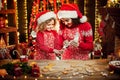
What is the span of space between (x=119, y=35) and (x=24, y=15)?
291 cm

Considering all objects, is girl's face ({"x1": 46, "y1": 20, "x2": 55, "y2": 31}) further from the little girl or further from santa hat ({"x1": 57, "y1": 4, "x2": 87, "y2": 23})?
santa hat ({"x1": 57, "y1": 4, "x2": 87, "y2": 23})

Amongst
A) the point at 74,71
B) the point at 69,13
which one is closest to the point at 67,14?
the point at 69,13

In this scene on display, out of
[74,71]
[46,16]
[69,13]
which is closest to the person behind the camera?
[74,71]

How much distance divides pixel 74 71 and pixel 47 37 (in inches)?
58.3

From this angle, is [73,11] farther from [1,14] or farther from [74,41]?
[1,14]

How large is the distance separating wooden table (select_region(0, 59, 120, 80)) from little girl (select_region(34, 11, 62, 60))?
96 cm

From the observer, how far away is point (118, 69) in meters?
3.20

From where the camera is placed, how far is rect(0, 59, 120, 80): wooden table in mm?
3083

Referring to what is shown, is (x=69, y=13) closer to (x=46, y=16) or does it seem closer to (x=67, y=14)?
(x=67, y=14)

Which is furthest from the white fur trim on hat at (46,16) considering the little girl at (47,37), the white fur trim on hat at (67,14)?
the white fur trim on hat at (67,14)

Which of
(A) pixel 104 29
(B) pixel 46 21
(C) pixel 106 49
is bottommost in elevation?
(C) pixel 106 49

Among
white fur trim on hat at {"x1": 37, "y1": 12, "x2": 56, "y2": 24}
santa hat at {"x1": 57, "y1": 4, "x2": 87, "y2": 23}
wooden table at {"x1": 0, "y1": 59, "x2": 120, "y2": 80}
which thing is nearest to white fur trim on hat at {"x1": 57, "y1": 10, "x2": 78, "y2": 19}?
santa hat at {"x1": 57, "y1": 4, "x2": 87, "y2": 23}

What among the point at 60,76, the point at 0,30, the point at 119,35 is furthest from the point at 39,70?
the point at 0,30

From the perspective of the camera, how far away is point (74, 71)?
10.7ft
